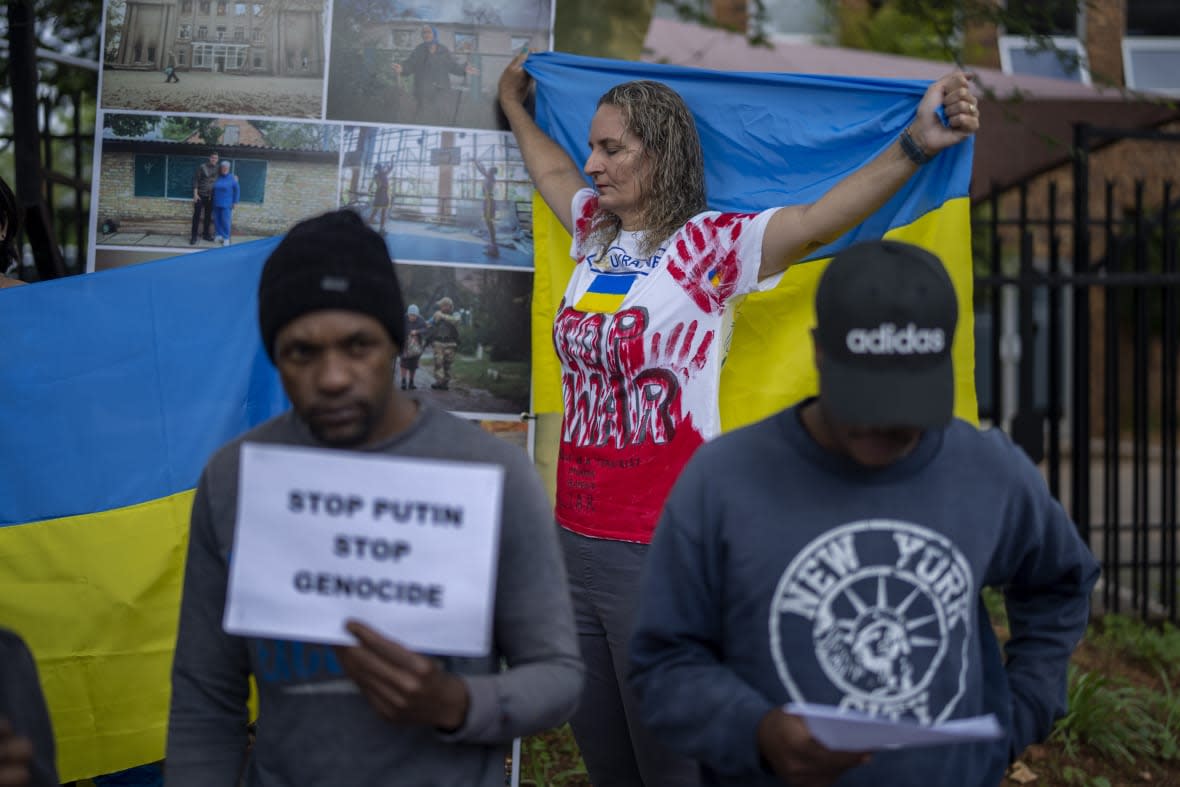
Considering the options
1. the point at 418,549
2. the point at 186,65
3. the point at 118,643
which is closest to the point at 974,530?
the point at 418,549

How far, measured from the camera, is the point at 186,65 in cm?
390

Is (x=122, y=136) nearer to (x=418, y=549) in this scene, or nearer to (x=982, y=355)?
(x=418, y=549)

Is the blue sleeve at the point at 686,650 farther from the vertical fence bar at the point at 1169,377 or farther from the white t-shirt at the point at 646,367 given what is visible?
the vertical fence bar at the point at 1169,377

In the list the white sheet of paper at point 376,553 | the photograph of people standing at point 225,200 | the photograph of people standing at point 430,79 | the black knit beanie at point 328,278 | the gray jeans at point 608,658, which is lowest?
the gray jeans at point 608,658

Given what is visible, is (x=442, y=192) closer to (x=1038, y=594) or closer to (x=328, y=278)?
(x=328, y=278)

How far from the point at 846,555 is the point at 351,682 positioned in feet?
2.56

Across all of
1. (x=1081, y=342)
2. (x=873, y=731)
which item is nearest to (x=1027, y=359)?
(x=1081, y=342)

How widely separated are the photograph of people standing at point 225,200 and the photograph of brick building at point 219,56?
0.65ft

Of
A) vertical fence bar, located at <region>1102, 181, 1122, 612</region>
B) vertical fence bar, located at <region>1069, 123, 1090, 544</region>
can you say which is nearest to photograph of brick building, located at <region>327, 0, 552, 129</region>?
vertical fence bar, located at <region>1069, 123, 1090, 544</region>

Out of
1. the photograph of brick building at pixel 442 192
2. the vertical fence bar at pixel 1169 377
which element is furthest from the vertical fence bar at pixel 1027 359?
the photograph of brick building at pixel 442 192

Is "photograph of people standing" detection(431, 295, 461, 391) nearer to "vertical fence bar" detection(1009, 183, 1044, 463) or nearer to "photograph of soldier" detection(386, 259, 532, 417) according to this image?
"photograph of soldier" detection(386, 259, 532, 417)

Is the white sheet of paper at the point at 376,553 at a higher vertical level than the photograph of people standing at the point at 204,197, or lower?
lower

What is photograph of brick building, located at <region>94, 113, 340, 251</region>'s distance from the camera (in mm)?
3891

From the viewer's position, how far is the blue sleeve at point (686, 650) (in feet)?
6.36
